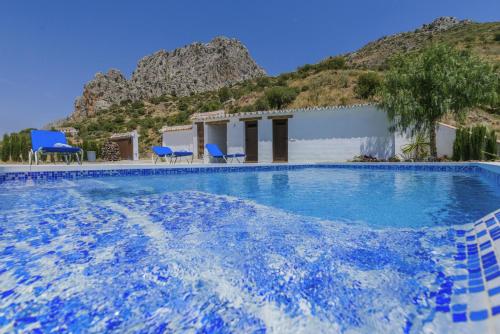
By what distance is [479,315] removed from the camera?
119cm

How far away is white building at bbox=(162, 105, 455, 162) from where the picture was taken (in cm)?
1158

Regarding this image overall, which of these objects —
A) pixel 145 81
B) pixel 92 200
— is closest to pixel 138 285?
pixel 92 200

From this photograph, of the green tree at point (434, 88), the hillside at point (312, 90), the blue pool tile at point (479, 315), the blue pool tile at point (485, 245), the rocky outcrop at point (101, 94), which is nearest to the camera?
the blue pool tile at point (479, 315)

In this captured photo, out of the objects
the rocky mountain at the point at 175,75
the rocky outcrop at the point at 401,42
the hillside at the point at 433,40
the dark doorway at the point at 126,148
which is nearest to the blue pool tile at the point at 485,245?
the dark doorway at the point at 126,148

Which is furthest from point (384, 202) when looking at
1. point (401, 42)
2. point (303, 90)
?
point (401, 42)

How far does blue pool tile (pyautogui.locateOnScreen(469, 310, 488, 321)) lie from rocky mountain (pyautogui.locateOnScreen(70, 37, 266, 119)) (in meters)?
47.7

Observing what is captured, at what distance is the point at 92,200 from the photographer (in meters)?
4.39

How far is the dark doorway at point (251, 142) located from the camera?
13.6 m

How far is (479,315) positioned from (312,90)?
23.8m

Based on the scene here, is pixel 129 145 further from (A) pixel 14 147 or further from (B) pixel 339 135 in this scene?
(B) pixel 339 135

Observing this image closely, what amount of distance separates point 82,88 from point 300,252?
58.6 metres

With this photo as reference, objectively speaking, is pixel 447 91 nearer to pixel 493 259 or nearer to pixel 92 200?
pixel 493 259

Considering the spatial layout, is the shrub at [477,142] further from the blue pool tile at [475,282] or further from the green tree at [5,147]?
the green tree at [5,147]

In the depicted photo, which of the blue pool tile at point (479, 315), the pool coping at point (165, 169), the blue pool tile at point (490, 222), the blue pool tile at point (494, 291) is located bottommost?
the blue pool tile at point (479, 315)
